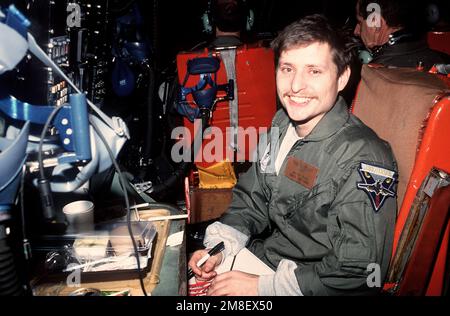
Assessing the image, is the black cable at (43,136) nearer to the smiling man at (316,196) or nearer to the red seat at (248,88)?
the smiling man at (316,196)

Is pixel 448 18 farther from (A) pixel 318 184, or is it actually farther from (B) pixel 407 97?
(A) pixel 318 184

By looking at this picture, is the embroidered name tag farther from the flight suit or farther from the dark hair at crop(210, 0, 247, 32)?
the dark hair at crop(210, 0, 247, 32)

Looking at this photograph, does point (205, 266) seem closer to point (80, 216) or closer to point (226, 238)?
point (226, 238)

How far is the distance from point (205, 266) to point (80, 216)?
0.69 m

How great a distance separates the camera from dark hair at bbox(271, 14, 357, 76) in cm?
165

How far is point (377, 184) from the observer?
4.60 feet

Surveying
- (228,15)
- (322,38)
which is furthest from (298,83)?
(228,15)

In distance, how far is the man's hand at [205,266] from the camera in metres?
1.72

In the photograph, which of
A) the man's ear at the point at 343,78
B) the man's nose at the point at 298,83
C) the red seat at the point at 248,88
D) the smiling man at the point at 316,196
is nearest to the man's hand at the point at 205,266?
the smiling man at the point at 316,196

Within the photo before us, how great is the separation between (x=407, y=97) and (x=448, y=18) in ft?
16.5

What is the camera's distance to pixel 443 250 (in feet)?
4.68

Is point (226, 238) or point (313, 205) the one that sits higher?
point (313, 205)

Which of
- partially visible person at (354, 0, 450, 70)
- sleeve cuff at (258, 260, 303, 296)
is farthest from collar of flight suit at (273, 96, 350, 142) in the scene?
partially visible person at (354, 0, 450, 70)
